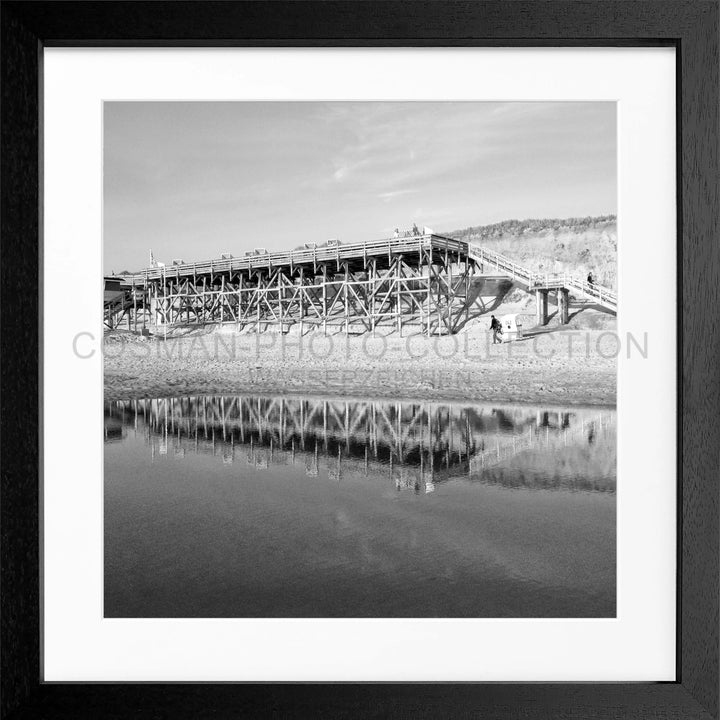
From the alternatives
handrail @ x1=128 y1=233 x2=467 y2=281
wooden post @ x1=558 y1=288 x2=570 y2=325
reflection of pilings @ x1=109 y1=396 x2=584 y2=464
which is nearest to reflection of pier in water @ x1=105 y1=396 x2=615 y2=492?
reflection of pilings @ x1=109 y1=396 x2=584 y2=464

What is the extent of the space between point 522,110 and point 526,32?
0.45 metres

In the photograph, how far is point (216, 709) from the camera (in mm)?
1770

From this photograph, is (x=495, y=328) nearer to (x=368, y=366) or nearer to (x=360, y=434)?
(x=368, y=366)

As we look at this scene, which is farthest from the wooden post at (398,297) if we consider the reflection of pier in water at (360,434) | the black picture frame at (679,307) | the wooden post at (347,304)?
the black picture frame at (679,307)

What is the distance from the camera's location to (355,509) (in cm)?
235

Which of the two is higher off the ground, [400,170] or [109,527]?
[400,170]

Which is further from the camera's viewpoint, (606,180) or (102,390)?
(606,180)

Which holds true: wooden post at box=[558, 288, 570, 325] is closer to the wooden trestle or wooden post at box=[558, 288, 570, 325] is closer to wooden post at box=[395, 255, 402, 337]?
the wooden trestle

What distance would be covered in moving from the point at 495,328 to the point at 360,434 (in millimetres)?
804

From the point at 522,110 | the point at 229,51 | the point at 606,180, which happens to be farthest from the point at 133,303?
the point at 606,180

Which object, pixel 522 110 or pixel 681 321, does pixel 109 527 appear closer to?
pixel 681 321

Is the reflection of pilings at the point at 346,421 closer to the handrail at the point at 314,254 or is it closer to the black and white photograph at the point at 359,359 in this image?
the black and white photograph at the point at 359,359

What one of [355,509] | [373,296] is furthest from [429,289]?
[355,509]

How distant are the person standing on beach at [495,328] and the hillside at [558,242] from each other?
290mm
